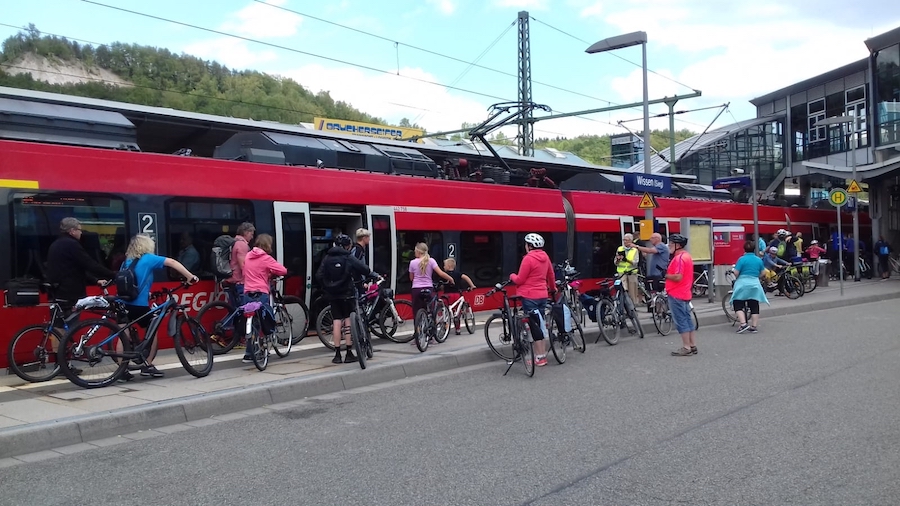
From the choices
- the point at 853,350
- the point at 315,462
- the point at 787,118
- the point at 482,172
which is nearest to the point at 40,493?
the point at 315,462

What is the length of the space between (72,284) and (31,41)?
213ft

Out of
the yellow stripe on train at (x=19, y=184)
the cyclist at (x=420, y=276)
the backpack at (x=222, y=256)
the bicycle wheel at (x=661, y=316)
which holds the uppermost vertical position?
the yellow stripe on train at (x=19, y=184)

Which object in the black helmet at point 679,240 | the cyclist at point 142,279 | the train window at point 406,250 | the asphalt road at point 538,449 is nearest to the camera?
the asphalt road at point 538,449

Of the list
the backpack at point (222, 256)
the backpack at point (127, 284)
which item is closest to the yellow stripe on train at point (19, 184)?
the backpack at point (127, 284)

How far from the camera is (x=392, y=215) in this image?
519 inches

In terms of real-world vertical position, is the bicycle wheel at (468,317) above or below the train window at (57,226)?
below

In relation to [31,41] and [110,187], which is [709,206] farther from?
[31,41]

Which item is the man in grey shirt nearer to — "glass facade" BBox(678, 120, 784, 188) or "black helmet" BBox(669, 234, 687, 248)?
"black helmet" BBox(669, 234, 687, 248)

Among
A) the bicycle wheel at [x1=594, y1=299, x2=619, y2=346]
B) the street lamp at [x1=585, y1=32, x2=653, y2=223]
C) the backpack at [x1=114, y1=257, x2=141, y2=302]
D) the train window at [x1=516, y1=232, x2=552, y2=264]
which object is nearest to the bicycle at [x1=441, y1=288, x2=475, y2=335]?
the bicycle wheel at [x1=594, y1=299, x2=619, y2=346]

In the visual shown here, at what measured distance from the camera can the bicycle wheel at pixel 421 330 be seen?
10.3 metres

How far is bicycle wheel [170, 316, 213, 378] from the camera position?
8.16 meters

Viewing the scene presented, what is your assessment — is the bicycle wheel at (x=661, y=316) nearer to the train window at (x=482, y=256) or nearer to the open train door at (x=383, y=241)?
the train window at (x=482, y=256)

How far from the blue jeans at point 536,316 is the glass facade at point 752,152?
105 feet

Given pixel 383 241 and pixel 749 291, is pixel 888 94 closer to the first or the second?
pixel 749 291
